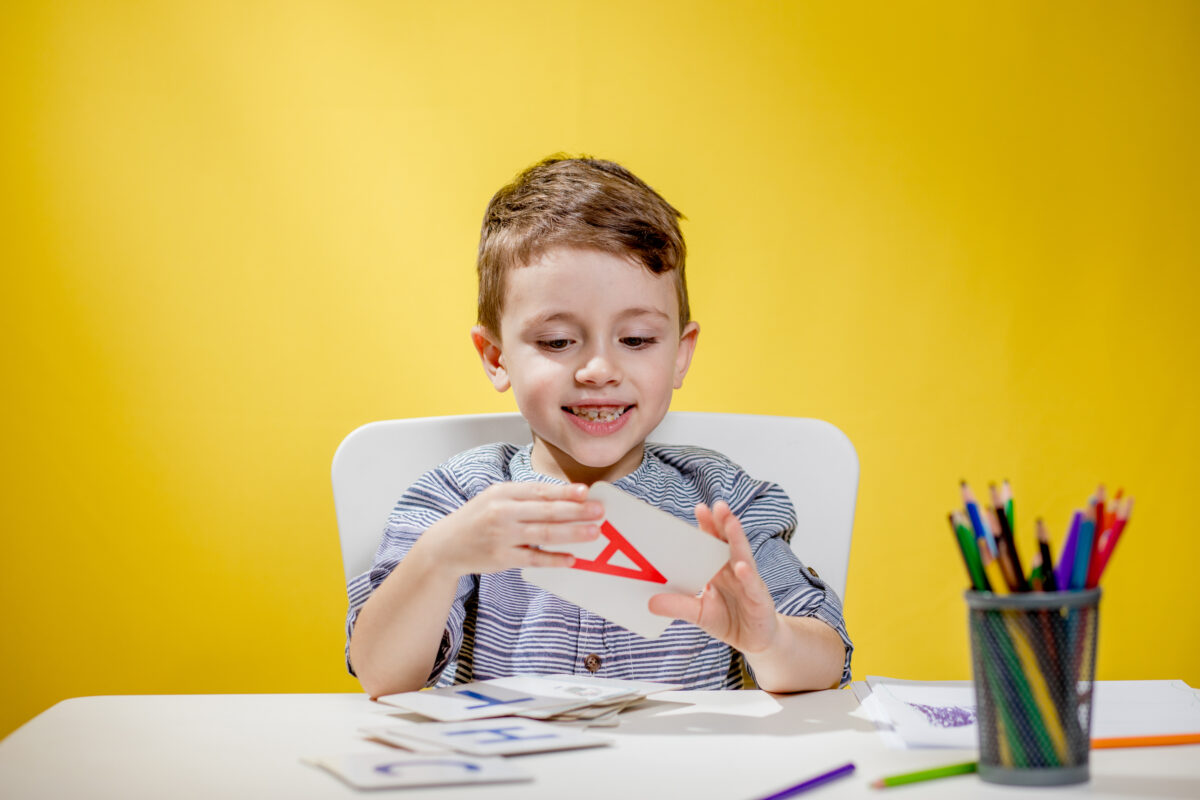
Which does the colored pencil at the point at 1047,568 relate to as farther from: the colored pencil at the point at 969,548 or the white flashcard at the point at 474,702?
the white flashcard at the point at 474,702

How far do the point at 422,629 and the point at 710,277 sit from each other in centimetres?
118

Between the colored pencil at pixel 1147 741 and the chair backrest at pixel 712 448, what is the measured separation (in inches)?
20.5

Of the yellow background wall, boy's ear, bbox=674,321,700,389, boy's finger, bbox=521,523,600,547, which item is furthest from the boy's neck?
the yellow background wall

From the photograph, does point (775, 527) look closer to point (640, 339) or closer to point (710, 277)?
point (640, 339)

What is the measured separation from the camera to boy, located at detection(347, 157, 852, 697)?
939 mm

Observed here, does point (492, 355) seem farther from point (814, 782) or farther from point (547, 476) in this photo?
point (814, 782)

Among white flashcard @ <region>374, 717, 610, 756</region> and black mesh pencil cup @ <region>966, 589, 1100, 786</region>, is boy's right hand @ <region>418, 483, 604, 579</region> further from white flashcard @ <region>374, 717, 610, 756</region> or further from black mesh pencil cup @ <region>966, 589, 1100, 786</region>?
black mesh pencil cup @ <region>966, 589, 1100, 786</region>

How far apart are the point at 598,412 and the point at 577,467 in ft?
0.35

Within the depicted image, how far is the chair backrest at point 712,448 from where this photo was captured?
1210mm

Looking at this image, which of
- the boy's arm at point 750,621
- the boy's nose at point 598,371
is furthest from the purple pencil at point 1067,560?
the boy's nose at point 598,371

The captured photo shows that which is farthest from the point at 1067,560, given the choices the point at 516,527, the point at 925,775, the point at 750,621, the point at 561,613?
the point at 561,613

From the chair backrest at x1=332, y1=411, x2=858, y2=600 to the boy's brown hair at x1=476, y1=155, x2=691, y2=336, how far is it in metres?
0.14

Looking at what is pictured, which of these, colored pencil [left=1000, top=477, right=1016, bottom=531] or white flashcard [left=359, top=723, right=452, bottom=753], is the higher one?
colored pencil [left=1000, top=477, right=1016, bottom=531]

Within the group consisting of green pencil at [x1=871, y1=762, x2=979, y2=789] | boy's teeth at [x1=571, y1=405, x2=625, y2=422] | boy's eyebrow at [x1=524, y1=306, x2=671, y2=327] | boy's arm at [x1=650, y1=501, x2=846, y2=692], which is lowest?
green pencil at [x1=871, y1=762, x2=979, y2=789]
